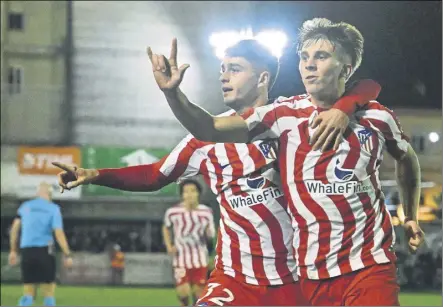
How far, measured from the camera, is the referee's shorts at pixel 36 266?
6.93 m

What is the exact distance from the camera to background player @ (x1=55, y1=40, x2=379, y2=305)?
3438 mm

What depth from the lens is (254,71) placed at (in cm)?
369

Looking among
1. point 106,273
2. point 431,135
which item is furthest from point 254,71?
point 106,273

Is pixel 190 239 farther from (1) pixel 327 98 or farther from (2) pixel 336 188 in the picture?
(2) pixel 336 188

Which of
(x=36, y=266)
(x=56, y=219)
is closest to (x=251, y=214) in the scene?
(x=56, y=219)

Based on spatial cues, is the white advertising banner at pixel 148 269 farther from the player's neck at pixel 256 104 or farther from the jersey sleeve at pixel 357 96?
the jersey sleeve at pixel 357 96

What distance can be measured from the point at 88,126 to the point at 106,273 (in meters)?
2.37

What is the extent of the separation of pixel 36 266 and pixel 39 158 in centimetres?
370

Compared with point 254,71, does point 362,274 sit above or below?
below

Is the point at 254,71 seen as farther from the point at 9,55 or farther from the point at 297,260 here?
the point at 9,55

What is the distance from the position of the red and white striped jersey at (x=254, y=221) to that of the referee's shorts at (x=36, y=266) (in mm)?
3693

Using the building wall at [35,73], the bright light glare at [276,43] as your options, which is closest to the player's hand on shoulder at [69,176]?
the bright light glare at [276,43]

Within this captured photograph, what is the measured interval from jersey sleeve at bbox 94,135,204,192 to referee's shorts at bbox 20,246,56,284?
11.7ft

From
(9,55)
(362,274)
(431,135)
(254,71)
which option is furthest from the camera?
(9,55)
